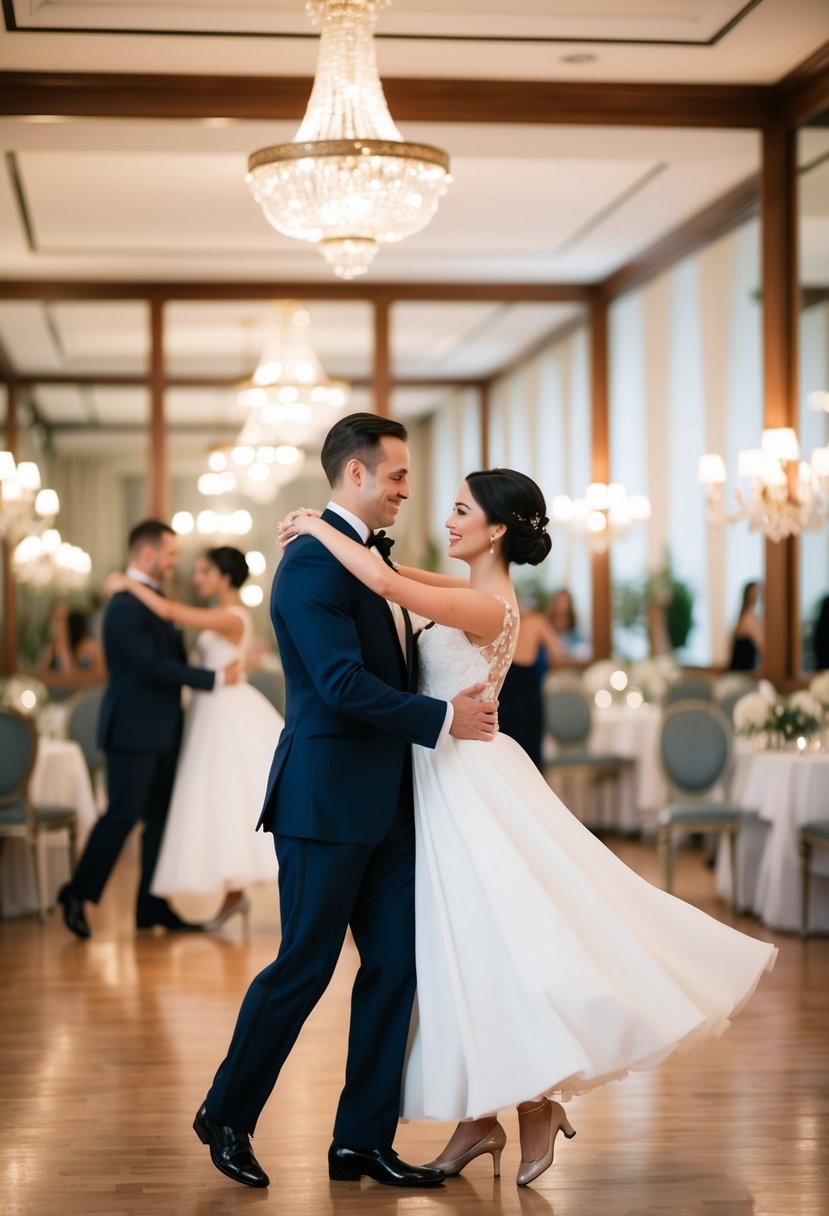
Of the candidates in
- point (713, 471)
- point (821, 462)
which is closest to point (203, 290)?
point (713, 471)

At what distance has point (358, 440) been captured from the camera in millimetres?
3633

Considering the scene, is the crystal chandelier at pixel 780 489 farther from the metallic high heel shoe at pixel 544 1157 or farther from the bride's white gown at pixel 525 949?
the metallic high heel shoe at pixel 544 1157

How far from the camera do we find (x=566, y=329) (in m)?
14.2

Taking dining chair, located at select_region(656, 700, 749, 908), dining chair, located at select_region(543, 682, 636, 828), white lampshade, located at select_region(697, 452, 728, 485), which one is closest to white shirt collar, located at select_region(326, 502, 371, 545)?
dining chair, located at select_region(656, 700, 749, 908)

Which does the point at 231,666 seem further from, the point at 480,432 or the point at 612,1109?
the point at 480,432

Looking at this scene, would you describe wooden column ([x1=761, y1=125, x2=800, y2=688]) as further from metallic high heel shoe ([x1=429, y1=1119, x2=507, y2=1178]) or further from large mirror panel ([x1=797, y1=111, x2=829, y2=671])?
metallic high heel shoe ([x1=429, y1=1119, x2=507, y2=1178])

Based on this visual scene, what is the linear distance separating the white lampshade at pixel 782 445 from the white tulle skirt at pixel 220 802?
3106 millimetres

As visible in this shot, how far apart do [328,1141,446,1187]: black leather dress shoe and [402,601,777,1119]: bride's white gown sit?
15 centimetres

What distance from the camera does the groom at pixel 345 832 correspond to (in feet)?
11.5

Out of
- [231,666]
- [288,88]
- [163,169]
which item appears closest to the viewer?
[231,666]

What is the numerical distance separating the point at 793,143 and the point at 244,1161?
661cm

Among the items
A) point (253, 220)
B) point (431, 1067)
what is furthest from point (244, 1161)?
point (253, 220)

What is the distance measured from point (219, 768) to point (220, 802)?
16 cm

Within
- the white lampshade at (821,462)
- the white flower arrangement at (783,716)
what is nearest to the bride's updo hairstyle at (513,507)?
the white flower arrangement at (783,716)
